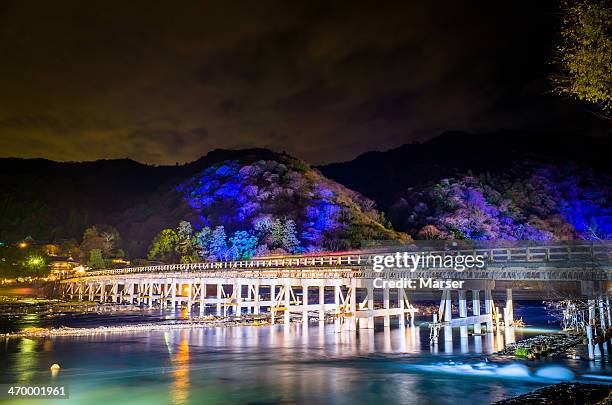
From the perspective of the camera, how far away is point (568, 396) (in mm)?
11570

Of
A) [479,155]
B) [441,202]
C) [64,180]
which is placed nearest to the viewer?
[441,202]

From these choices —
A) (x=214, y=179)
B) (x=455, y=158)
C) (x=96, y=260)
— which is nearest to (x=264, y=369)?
(x=96, y=260)

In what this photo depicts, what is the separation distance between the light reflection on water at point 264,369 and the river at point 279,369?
1.4 inches

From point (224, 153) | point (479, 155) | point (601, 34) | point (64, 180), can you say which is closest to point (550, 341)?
point (601, 34)

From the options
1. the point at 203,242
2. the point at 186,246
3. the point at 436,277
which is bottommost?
the point at 436,277

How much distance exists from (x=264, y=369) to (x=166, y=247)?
222 feet

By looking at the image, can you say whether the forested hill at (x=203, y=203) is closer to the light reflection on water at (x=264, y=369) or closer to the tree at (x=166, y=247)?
the tree at (x=166, y=247)

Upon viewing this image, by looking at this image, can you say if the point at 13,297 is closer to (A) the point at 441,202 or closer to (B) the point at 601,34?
(A) the point at 441,202

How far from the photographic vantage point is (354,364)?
1945 centimetres

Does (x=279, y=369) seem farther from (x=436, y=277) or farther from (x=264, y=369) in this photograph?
(x=436, y=277)

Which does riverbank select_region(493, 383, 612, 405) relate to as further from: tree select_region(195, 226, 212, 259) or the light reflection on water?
tree select_region(195, 226, 212, 259)

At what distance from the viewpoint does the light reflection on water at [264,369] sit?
47.6 ft

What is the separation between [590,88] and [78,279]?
7152 cm

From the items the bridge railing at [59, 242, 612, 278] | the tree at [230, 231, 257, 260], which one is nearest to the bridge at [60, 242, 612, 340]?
the bridge railing at [59, 242, 612, 278]
